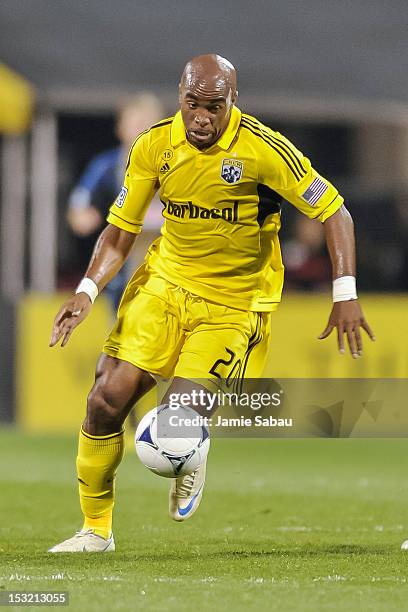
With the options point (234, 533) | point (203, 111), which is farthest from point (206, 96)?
point (234, 533)

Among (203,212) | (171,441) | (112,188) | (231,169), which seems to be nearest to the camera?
(171,441)

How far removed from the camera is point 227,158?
6.36 m

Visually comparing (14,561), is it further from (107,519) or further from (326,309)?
(326,309)

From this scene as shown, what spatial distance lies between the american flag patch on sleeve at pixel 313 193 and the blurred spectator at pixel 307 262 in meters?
8.04

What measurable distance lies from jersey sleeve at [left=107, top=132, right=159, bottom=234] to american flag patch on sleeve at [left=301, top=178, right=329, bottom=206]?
693 mm

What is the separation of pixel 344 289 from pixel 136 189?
3.58 ft

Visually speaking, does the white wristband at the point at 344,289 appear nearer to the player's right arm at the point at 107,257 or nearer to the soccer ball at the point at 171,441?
the soccer ball at the point at 171,441

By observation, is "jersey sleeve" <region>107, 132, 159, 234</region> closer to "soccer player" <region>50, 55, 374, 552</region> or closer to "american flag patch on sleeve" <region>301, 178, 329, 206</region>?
"soccer player" <region>50, 55, 374, 552</region>

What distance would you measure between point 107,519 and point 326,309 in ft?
24.1

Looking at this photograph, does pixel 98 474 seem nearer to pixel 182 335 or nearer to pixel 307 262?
pixel 182 335

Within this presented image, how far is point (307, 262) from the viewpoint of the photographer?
14.6 meters

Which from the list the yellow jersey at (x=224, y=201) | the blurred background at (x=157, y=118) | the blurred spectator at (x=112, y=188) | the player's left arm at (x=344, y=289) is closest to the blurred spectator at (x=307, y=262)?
the blurred background at (x=157, y=118)

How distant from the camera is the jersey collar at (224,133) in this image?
6.36 m

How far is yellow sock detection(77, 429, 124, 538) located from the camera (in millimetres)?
6488
